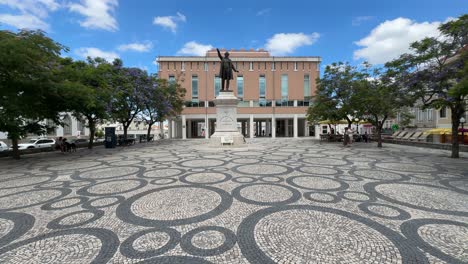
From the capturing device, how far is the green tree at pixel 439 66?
9.02 metres

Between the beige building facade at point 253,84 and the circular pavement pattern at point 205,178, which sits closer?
the circular pavement pattern at point 205,178

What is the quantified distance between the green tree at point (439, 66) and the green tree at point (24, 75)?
58.0 ft

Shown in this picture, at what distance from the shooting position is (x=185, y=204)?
4.51m

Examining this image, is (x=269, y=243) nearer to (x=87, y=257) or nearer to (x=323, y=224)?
(x=323, y=224)

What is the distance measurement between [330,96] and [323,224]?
2098cm

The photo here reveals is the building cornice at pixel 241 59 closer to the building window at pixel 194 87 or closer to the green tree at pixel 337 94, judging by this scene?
the building window at pixel 194 87

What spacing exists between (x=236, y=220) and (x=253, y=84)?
1482 inches

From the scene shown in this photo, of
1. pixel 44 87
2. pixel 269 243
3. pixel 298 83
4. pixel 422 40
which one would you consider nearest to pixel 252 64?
pixel 298 83

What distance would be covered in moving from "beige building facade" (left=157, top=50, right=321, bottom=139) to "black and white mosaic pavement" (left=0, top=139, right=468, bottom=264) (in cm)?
3264

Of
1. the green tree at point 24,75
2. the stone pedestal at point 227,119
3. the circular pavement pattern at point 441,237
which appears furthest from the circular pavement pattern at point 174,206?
the stone pedestal at point 227,119

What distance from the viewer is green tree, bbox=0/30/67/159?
851 cm

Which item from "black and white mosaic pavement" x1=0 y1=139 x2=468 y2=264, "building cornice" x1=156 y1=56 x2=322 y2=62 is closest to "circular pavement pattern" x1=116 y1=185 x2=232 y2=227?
"black and white mosaic pavement" x1=0 y1=139 x2=468 y2=264

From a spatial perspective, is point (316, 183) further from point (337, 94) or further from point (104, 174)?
point (337, 94)

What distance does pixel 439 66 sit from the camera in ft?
32.7
